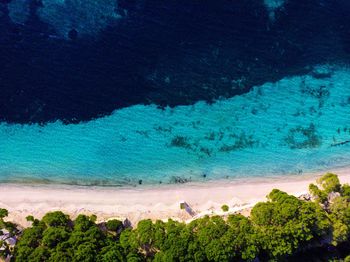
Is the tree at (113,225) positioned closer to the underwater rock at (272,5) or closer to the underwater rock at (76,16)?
the underwater rock at (76,16)

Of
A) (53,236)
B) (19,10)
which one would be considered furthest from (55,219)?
(19,10)

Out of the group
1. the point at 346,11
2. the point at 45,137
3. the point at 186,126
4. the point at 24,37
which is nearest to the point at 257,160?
the point at 186,126

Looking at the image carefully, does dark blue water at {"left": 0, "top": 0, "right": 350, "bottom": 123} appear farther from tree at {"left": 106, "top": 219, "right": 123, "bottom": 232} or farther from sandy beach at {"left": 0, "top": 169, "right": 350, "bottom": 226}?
tree at {"left": 106, "top": 219, "right": 123, "bottom": 232}

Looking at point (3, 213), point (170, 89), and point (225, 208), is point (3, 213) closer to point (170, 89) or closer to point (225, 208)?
point (170, 89)

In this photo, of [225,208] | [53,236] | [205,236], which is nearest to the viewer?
[205,236]

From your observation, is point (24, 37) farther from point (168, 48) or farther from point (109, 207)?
Answer: point (109, 207)

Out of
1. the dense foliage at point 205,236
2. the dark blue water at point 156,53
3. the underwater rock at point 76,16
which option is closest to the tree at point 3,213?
the dense foliage at point 205,236
